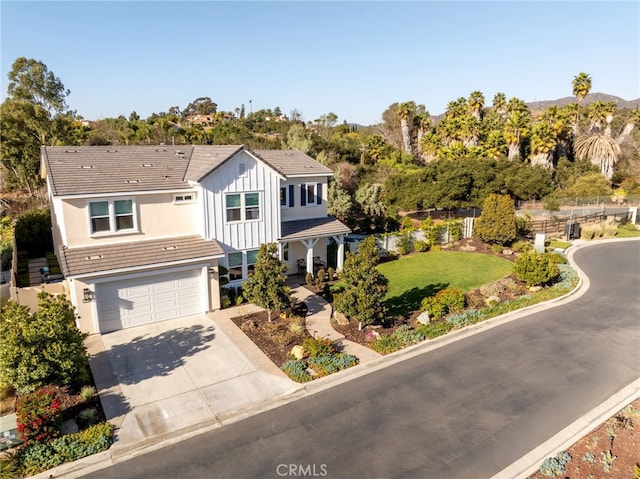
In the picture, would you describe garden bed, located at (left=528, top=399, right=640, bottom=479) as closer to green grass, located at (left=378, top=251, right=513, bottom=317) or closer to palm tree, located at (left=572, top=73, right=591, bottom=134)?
green grass, located at (left=378, top=251, right=513, bottom=317)

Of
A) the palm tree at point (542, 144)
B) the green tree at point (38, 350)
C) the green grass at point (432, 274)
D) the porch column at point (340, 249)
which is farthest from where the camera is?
the palm tree at point (542, 144)

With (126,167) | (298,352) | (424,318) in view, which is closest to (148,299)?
(126,167)

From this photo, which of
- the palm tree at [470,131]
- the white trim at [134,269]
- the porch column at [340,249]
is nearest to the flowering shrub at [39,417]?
the white trim at [134,269]

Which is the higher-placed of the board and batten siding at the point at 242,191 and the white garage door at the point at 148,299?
the board and batten siding at the point at 242,191

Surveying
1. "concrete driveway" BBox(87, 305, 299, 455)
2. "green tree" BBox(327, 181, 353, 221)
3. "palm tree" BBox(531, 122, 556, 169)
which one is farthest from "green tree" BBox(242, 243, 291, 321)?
"palm tree" BBox(531, 122, 556, 169)

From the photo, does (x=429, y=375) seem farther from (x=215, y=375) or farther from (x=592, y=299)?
(x=592, y=299)

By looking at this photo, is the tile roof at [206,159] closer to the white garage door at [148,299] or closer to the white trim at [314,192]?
the white garage door at [148,299]

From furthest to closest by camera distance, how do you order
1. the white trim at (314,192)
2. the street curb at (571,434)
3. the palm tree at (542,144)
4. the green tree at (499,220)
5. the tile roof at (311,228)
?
1. the palm tree at (542,144)
2. the green tree at (499,220)
3. the white trim at (314,192)
4. the tile roof at (311,228)
5. the street curb at (571,434)
